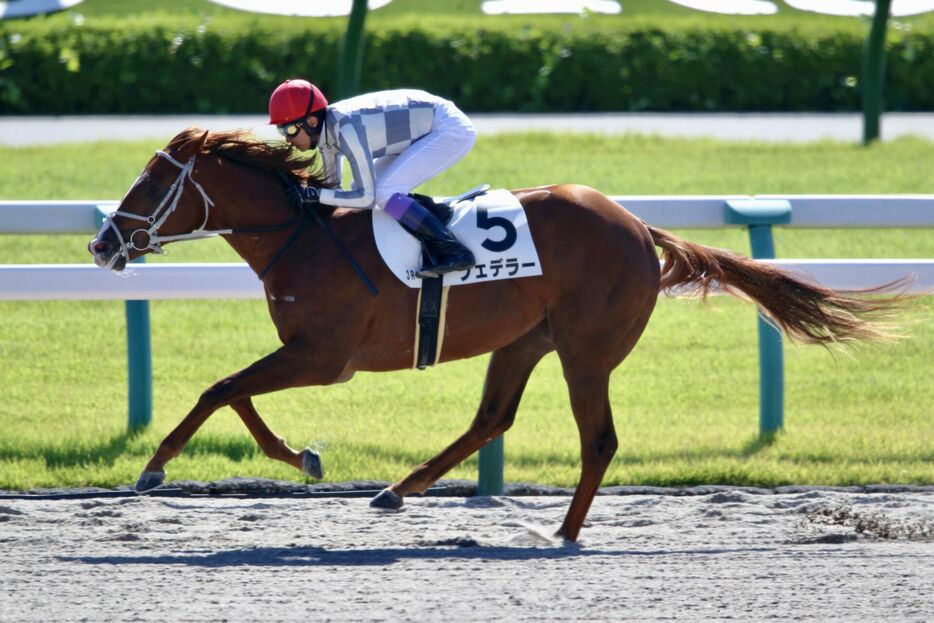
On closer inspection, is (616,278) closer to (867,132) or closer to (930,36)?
(867,132)

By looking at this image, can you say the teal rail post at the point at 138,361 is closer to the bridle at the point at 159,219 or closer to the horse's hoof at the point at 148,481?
the bridle at the point at 159,219

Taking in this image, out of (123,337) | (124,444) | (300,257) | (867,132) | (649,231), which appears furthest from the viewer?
(867,132)

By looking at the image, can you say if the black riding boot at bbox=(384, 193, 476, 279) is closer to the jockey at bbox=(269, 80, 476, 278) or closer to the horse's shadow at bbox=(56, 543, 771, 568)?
the jockey at bbox=(269, 80, 476, 278)

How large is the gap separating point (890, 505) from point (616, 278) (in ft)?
5.02

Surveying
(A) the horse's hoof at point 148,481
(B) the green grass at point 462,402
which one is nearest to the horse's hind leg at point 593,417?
(B) the green grass at point 462,402

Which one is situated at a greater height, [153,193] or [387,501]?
[153,193]

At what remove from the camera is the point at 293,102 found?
5.20 meters

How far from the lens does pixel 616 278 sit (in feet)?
18.0

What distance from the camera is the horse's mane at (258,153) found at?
17.7 ft

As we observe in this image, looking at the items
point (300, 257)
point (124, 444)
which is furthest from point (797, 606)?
point (124, 444)

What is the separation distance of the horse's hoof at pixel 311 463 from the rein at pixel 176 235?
2.30 feet

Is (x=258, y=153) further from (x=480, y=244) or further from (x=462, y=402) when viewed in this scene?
(x=462, y=402)

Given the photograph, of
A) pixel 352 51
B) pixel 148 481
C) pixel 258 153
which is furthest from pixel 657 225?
pixel 352 51

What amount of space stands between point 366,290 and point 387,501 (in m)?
0.88
